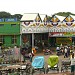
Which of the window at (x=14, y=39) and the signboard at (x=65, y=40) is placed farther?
the signboard at (x=65, y=40)

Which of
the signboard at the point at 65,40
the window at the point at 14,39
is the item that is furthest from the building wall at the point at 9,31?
the signboard at the point at 65,40

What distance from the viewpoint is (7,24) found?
127 feet

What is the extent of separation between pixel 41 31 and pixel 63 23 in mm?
3341

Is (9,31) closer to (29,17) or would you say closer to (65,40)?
(29,17)

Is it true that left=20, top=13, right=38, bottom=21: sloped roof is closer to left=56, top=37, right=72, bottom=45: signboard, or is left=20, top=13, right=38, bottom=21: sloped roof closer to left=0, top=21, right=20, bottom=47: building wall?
left=0, top=21, right=20, bottom=47: building wall

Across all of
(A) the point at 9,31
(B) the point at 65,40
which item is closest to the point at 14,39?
(A) the point at 9,31

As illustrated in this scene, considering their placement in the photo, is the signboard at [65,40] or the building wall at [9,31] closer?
the building wall at [9,31]

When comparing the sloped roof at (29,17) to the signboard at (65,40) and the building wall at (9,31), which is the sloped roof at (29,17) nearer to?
the building wall at (9,31)

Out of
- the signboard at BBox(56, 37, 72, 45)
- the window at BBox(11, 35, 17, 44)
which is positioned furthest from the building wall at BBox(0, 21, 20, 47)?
the signboard at BBox(56, 37, 72, 45)

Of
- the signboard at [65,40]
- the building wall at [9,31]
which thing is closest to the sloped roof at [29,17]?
the building wall at [9,31]

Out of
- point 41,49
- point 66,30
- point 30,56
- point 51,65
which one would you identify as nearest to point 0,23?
point 41,49

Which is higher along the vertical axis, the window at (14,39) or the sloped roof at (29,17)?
the sloped roof at (29,17)

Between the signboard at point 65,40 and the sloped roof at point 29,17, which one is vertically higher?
the sloped roof at point 29,17

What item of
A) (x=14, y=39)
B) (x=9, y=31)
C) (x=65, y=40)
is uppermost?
(x=9, y=31)
